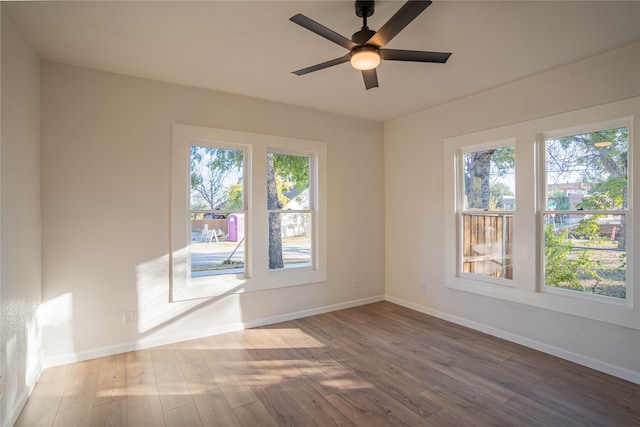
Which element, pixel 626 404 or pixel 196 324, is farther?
pixel 196 324

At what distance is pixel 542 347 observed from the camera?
324 cm

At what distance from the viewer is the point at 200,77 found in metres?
3.31

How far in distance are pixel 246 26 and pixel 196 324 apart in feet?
9.79

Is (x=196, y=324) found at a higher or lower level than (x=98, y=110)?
lower

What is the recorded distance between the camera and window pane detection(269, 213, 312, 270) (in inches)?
165

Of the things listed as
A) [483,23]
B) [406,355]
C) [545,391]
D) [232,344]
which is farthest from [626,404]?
[232,344]

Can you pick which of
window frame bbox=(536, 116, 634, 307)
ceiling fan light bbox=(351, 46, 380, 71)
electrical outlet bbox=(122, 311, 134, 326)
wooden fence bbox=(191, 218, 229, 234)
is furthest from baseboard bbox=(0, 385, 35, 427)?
window frame bbox=(536, 116, 634, 307)

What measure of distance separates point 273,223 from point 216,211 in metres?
0.75

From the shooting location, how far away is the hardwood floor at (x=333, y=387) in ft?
7.29

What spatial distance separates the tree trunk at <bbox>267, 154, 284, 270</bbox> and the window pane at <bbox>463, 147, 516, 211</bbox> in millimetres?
2400

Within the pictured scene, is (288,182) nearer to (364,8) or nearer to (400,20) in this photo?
(364,8)

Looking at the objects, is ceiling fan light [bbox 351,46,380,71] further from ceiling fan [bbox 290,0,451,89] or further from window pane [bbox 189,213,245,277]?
window pane [bbox 189,213,245,277]

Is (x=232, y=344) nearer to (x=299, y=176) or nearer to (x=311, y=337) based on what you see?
(x=311, y=337)

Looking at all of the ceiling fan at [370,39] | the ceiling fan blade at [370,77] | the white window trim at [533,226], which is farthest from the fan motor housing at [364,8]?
the white window trim at [533,226]
